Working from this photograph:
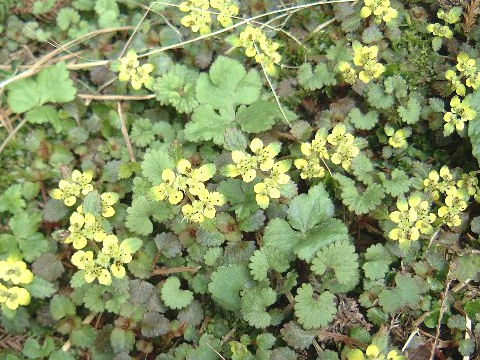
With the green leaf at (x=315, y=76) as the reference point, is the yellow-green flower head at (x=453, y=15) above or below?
above

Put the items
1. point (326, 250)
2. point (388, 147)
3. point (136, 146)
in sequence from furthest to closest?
point (136, 146)
point (388, 147)
point (326, 250)

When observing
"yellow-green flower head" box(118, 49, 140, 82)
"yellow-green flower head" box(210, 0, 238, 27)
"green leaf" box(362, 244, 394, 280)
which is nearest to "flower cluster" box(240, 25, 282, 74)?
"yellow-green flower head" box(210, 0, 238, 27)

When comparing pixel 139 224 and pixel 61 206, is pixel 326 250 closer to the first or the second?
pixel 139 224

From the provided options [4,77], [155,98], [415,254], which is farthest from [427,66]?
[4,77]

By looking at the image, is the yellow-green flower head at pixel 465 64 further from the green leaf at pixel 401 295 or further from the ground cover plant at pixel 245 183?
the green leaf at pixel 401 295

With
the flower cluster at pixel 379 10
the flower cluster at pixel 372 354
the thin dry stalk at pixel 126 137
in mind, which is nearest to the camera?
the flower cluster at pixel 372 354

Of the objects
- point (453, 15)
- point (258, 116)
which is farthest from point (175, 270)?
point (453, 15)

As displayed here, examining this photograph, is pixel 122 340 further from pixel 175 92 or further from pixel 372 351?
pixel 175 92

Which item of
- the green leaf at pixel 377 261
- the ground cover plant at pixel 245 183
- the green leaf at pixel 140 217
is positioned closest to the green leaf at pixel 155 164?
the ground cover plant at pixel 245 183
